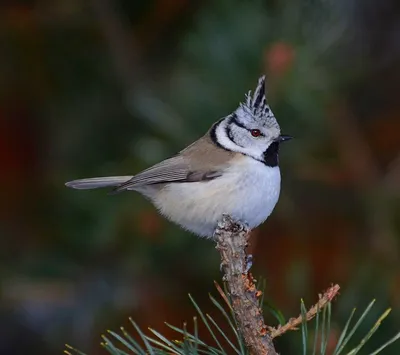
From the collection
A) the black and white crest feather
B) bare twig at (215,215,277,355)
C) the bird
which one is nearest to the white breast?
the bird

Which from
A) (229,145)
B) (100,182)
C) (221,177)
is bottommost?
(100,182)

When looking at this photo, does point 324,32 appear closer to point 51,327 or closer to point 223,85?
point 223,85

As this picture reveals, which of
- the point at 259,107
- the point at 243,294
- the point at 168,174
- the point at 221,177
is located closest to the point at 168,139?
the point at 168,174

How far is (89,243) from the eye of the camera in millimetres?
2289

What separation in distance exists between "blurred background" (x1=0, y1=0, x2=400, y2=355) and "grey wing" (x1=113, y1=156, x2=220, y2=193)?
0.07m

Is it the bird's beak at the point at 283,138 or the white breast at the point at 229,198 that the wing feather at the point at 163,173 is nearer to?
the white breast at the point at 229,198

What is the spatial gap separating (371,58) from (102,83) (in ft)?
2.54

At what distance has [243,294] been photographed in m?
1.28

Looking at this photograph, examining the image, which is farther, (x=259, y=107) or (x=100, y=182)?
(x=100, y=182)

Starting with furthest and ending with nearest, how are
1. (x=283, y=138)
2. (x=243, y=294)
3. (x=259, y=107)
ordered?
(x=283, y=138), (x=259, y=107), (x=243, y=294)

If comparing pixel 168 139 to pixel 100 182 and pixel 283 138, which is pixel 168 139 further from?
pixel 283 138

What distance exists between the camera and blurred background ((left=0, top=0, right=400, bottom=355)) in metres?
2.17

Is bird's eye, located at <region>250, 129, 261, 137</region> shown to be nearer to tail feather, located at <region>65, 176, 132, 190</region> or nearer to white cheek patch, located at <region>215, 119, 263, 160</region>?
white cheek patch, located at <region>215, 119, 263, 160</region>

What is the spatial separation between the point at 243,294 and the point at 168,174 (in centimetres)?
90
